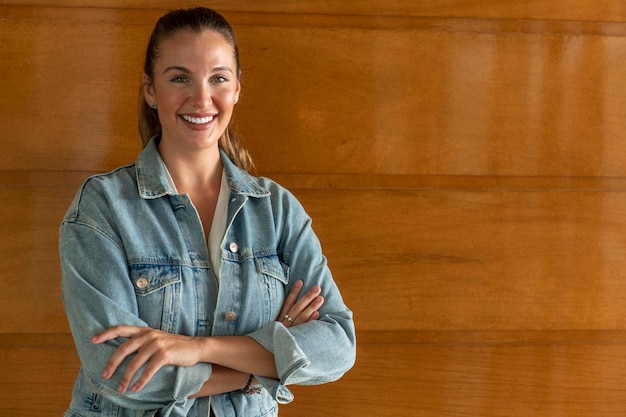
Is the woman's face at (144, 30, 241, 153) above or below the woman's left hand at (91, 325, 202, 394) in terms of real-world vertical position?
above

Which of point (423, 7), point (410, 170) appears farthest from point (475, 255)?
point (423, 7)

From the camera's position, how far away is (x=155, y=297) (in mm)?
1497

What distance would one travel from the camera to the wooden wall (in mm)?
1982

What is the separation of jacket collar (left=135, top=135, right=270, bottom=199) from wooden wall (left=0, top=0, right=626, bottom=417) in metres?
0.35

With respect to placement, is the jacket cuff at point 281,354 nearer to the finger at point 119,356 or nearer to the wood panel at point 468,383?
the finger at point 119,356

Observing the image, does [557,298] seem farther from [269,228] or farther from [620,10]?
[269,228]

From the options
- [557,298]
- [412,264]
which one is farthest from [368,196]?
[557,298]

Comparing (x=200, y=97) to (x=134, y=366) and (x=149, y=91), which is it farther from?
(x=134, y=366)

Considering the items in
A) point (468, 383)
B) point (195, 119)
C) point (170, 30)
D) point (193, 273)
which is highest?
point (170, 30)

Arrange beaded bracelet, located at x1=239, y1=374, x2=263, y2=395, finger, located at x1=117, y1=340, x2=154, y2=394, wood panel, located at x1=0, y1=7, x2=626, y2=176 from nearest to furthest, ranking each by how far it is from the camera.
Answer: finger, located at x1=117, y1=340, x2=154, y2=394 → beaded bracelet, located at x1=239, y1=374, x2=263, y2=395 → wood panel, located at x1=0, y1=7, x2=626, y2=176

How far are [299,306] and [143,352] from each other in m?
0.32

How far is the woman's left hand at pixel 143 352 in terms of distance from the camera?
55.2 inches

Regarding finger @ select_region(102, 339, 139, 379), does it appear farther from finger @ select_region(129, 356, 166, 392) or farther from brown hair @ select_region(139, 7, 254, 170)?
brown hair @ select_region(139, 7, 254, 170)

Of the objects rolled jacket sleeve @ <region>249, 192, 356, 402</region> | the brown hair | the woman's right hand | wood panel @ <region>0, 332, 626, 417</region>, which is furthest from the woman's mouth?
wood panel @ <region>0, 332, 626, 417</region>
